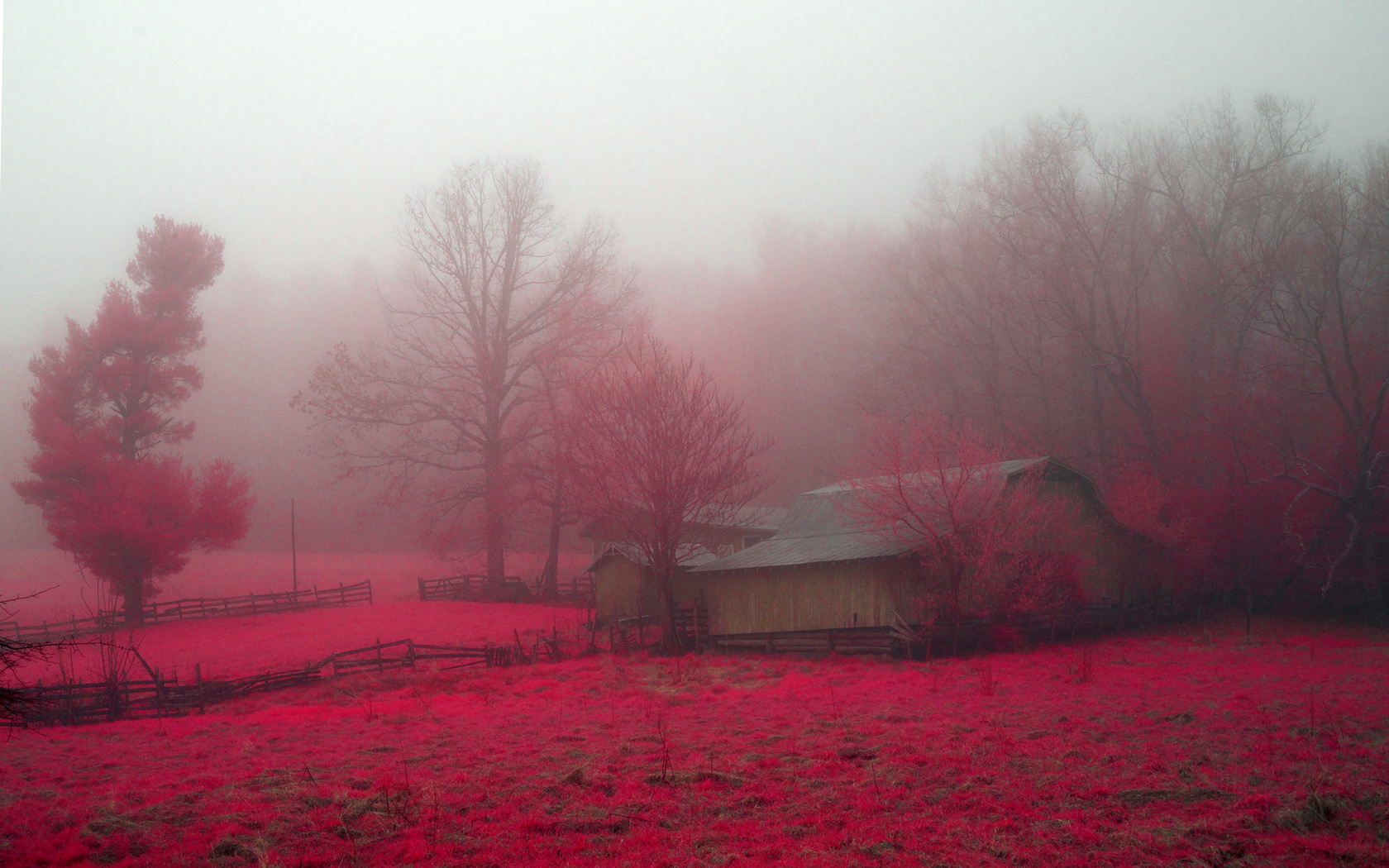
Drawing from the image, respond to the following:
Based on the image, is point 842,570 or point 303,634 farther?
point 303,634

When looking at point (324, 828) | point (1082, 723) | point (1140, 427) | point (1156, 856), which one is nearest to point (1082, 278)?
point (1140, 427)

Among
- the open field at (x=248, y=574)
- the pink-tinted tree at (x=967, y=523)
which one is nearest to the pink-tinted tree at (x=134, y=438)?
the open field at (x=248, y=574)

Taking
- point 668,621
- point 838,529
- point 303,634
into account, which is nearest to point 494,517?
point 303,634

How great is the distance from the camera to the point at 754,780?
934 centimetres

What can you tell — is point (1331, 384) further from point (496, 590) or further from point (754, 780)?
point (496, 590)

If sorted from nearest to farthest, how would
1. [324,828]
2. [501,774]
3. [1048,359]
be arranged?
[324,828] → [501,774] → [1048,359]

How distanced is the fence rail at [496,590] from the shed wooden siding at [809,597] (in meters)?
12.9

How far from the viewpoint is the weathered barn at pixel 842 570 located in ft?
71.7

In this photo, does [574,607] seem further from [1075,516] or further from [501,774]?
[501,774]

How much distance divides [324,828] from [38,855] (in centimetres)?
227

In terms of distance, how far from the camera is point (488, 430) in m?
37.4

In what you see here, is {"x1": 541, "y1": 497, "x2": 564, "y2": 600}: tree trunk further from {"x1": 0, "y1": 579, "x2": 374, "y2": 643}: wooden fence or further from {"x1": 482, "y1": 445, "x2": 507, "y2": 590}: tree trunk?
{"x1": 0, "y1": 579, "x2": 374, "y2": 643}: wooden fence

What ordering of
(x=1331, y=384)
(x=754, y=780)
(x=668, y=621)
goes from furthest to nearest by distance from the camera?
1. (x=1331, y=384)
2. (x=668, y=621)
3. (x=754, y=780)

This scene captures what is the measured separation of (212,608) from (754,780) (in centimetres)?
3229
